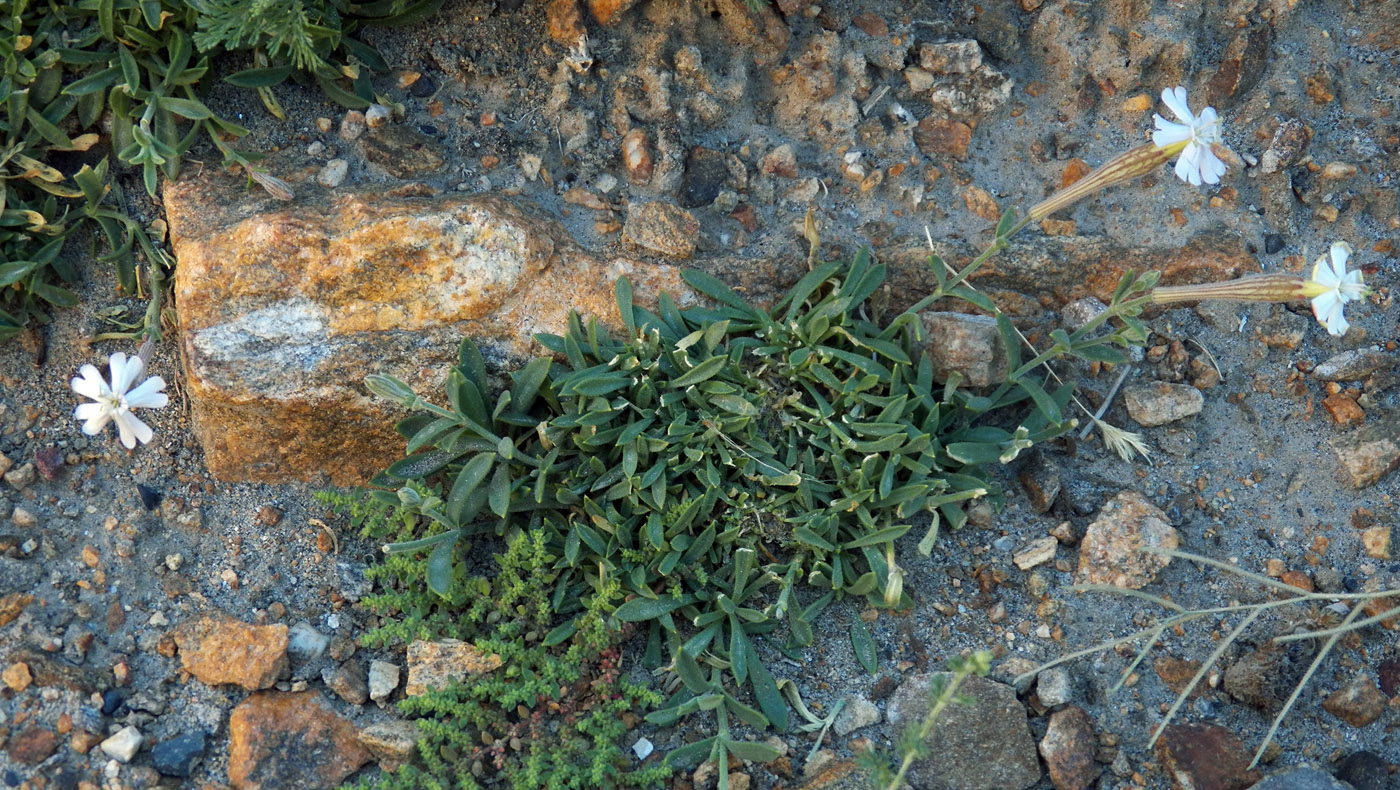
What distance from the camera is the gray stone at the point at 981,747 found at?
3205 millimetres

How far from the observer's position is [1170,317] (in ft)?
13.4

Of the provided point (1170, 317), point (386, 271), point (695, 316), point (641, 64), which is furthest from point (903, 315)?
point (386, 271)

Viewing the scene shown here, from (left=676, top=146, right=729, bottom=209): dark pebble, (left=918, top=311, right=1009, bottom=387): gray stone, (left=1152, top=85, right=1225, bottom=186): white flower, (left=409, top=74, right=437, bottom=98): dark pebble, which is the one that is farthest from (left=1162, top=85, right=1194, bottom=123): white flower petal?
(left=409, top=74, right=437, bottom=98): dark pebble

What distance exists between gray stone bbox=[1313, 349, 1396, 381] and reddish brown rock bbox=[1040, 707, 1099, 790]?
1.62 metres

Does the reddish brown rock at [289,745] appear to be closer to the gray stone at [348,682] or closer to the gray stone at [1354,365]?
the gray stone at [348,682]

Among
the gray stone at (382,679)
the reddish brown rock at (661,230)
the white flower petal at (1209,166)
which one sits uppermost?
the white flower petal at (1209,166)

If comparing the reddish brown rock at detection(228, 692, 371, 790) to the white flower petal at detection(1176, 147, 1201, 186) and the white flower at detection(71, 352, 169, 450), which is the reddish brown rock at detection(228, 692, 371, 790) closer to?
the white flower at detection(71, 352, 169, 450)

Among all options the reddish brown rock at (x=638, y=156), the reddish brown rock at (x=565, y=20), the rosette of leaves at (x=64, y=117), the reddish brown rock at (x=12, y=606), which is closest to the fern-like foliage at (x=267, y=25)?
the rosette of leaves at (x=64, y=117)

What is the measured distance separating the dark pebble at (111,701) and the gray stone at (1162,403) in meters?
3.57

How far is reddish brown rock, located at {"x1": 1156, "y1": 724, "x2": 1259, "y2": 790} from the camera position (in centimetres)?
313

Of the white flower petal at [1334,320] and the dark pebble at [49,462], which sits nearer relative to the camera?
the white flower petal at [1334,320]

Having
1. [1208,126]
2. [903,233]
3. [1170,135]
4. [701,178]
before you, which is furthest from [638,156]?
[1208,126]

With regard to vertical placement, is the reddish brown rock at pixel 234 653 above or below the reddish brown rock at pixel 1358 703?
below

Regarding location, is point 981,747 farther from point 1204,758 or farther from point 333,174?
point 333,174
